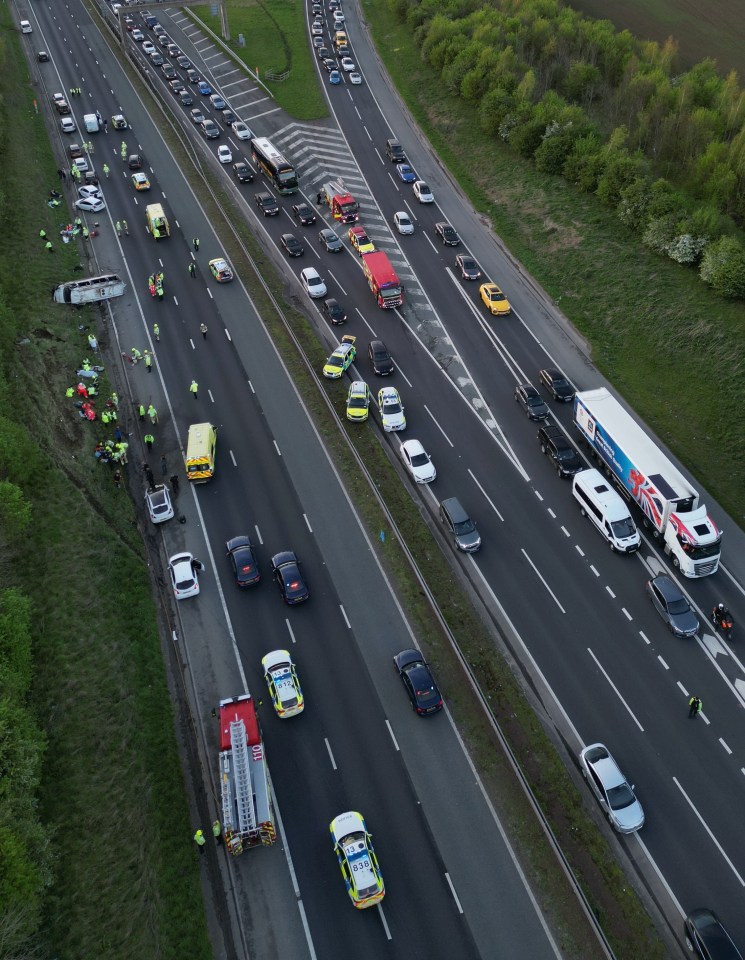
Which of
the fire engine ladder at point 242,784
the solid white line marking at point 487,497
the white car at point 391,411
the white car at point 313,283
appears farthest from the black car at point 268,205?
the fire engine ladder at point 242,784

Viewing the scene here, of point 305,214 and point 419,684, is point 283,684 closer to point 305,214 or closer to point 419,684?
point 419,684

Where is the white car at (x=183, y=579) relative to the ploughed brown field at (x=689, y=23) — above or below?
below

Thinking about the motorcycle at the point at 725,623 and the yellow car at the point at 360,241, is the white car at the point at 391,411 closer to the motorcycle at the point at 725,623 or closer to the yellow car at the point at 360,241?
the yellow car at the point at 360,241

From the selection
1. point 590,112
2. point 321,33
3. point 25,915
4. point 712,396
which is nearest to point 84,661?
point 25,915

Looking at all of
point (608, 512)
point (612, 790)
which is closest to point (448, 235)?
point (608, 512)

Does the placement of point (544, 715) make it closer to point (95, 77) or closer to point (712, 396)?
point (712, 396)

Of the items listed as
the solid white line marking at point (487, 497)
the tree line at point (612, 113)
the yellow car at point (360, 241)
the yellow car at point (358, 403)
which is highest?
the tree line at point (612, 113)

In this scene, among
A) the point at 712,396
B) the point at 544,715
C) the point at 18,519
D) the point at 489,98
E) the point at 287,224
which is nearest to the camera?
the point at 544,715

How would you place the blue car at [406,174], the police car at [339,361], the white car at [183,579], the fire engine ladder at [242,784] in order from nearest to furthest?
the fire engine ladder at [242,784]
the white car at [183,579]
the police car at [339,361]
the blue car at [406,174]
